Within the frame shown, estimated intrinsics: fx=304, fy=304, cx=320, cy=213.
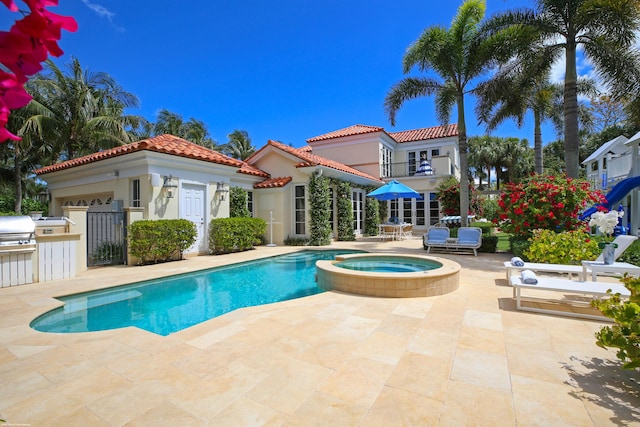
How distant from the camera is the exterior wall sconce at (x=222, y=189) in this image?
42.8ft

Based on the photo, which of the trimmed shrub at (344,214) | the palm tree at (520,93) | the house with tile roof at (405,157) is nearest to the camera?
the palm tree at (520,93)

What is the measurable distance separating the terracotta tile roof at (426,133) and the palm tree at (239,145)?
19.0m

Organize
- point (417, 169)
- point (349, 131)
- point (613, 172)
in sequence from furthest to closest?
1. point (349, 131)
2. point (417, 169)
3. point (613, 172)

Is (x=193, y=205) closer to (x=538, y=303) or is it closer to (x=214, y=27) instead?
(x=214, y=27)

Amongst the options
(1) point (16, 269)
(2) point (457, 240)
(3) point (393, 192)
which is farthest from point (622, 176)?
(1) point (16, 269)

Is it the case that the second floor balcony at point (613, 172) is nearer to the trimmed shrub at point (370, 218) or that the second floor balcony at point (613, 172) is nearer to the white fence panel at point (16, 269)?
the trimmed shrub at point (370, 218)

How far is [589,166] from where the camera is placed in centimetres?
2250

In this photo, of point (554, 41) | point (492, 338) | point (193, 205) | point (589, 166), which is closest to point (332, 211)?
point (193, 205)

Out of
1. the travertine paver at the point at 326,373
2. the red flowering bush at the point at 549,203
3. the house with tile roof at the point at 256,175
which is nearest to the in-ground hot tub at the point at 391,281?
the travertine paver at the point at 326,373

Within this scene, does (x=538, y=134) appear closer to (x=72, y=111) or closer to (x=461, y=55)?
(x=461, y=55)

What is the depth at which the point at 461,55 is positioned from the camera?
12.6 m

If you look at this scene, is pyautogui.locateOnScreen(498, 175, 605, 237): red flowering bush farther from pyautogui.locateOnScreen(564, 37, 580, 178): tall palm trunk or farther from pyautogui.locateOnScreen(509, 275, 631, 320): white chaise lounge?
pyautogui.locateOnScreen(509, 275, 631, 320): white chaise lounge

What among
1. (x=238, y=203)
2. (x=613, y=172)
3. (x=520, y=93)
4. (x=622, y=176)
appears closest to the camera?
(x=520, y=93)

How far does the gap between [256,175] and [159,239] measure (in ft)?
22.1
